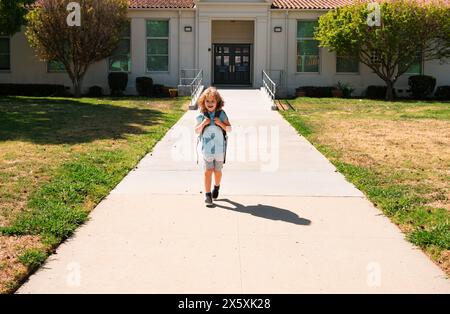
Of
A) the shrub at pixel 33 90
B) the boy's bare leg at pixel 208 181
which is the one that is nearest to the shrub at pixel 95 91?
the shrub at pixel 33 90

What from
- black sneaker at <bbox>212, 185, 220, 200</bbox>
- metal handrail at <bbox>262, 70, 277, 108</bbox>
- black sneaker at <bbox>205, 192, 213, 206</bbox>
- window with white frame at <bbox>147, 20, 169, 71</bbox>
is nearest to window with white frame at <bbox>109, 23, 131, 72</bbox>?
window with white frame at <bbox>147, 20, 169, 71</bbox>

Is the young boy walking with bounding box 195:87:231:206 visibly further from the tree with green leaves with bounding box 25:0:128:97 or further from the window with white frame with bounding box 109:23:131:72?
the window with white frame with bounding box 109:23:131:72

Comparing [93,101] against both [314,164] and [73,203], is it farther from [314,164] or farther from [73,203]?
[73,203]

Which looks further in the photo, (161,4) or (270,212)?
(161,4)

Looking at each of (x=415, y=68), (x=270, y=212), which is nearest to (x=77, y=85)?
(x=415, y=68)

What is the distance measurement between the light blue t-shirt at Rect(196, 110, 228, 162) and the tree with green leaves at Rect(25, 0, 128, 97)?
788 inches

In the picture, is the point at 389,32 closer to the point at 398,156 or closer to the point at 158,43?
the point at 158,43

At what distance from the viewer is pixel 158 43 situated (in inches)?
1174

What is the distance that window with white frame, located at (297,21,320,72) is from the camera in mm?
29578

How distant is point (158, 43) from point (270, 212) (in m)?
23.9

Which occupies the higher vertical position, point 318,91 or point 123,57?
point 123,57

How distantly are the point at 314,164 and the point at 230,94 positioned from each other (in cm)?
1586

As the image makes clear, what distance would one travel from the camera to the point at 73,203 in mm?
7344

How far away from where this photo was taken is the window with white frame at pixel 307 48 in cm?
2958
